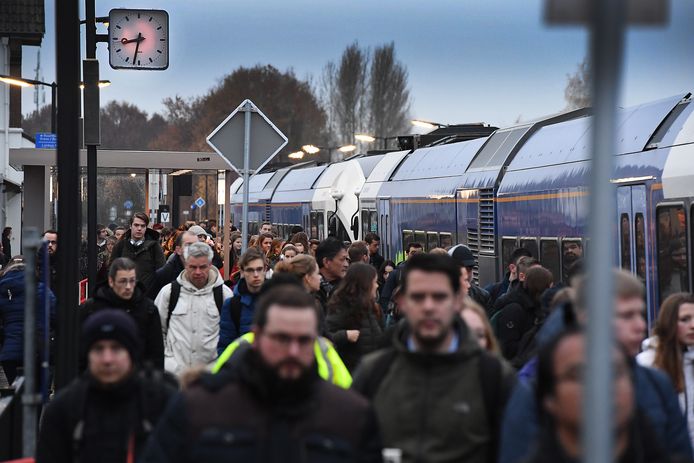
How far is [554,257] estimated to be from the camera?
1803cm

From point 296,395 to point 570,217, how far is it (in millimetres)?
13131

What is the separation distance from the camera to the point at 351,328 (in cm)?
1002

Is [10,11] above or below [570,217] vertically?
above

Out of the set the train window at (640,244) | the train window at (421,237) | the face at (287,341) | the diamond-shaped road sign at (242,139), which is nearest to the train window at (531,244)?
the train window at (640,244)

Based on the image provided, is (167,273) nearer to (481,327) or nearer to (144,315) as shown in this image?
(144,315)

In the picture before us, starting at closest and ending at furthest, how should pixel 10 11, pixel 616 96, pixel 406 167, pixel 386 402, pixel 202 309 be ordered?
pixel 616 96 → pixel 386 402 → pixel 202 309 → pixel 406 167 → pixel 10 11

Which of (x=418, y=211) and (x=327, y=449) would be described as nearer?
(x=327, y=449)

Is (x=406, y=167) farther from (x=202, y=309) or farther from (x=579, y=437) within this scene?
(x=579, y=437)

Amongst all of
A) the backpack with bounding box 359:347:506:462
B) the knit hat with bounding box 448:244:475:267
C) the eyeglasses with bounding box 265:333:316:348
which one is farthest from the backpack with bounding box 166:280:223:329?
the eyeglasses with bounding box 265:333:316:348

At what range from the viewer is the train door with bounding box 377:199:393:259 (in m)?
29.5

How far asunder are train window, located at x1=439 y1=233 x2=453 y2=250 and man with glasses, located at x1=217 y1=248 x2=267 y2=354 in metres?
13.6

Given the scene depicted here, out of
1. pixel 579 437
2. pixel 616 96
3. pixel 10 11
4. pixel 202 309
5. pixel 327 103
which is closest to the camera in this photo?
pixel 616 96

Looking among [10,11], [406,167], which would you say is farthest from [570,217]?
[10,11]

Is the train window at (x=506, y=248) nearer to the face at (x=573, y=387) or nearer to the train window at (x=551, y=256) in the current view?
the train window at (x=551, y=256)
